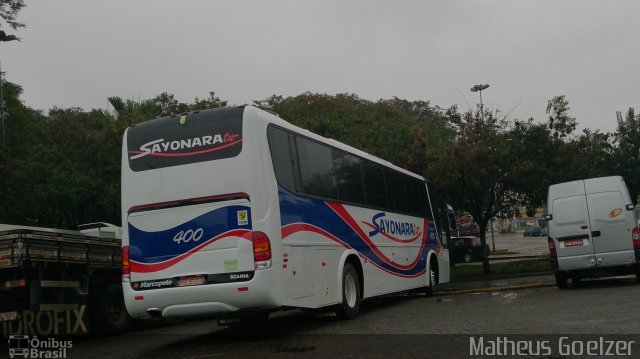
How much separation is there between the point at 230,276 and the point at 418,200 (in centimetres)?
910

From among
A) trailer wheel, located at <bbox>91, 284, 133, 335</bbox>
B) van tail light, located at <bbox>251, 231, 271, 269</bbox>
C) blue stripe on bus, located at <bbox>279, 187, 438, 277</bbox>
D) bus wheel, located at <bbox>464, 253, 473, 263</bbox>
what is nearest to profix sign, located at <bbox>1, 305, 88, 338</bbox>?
trailer wheel, located at <bbox>91, 284, 133, 335</bbox>

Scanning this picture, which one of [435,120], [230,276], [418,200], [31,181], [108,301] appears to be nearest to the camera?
[230,276]

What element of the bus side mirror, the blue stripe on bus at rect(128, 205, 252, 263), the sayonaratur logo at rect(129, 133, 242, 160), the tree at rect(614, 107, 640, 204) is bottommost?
the blue stripe on bus at rect(128, 205, 252, 263)

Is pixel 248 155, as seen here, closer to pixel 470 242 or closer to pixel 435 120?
pixel 470 242

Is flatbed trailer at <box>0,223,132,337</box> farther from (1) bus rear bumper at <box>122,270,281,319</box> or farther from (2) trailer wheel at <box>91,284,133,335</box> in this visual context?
(1) bus rear bumper at <box>122,270,281,319</box>

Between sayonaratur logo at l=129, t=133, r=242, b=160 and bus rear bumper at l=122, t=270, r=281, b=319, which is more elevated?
sayonaratur logo at l=129, t=133, r=242, b=160

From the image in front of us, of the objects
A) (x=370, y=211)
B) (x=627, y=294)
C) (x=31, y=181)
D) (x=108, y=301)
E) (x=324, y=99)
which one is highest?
(x=324, y=99)

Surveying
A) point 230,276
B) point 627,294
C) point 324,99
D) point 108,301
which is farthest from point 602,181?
point 324,99

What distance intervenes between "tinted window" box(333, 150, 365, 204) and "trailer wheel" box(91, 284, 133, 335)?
481cm

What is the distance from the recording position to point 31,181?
22703 mm

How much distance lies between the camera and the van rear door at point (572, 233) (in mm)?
14336

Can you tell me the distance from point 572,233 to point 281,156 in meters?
8.54

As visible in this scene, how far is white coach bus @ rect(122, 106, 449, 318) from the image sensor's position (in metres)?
8.54

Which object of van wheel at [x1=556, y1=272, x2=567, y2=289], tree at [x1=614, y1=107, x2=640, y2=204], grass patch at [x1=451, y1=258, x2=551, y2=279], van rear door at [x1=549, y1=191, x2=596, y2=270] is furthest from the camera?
tree at [x1=614, y1=107, x2=640, y2=204]
